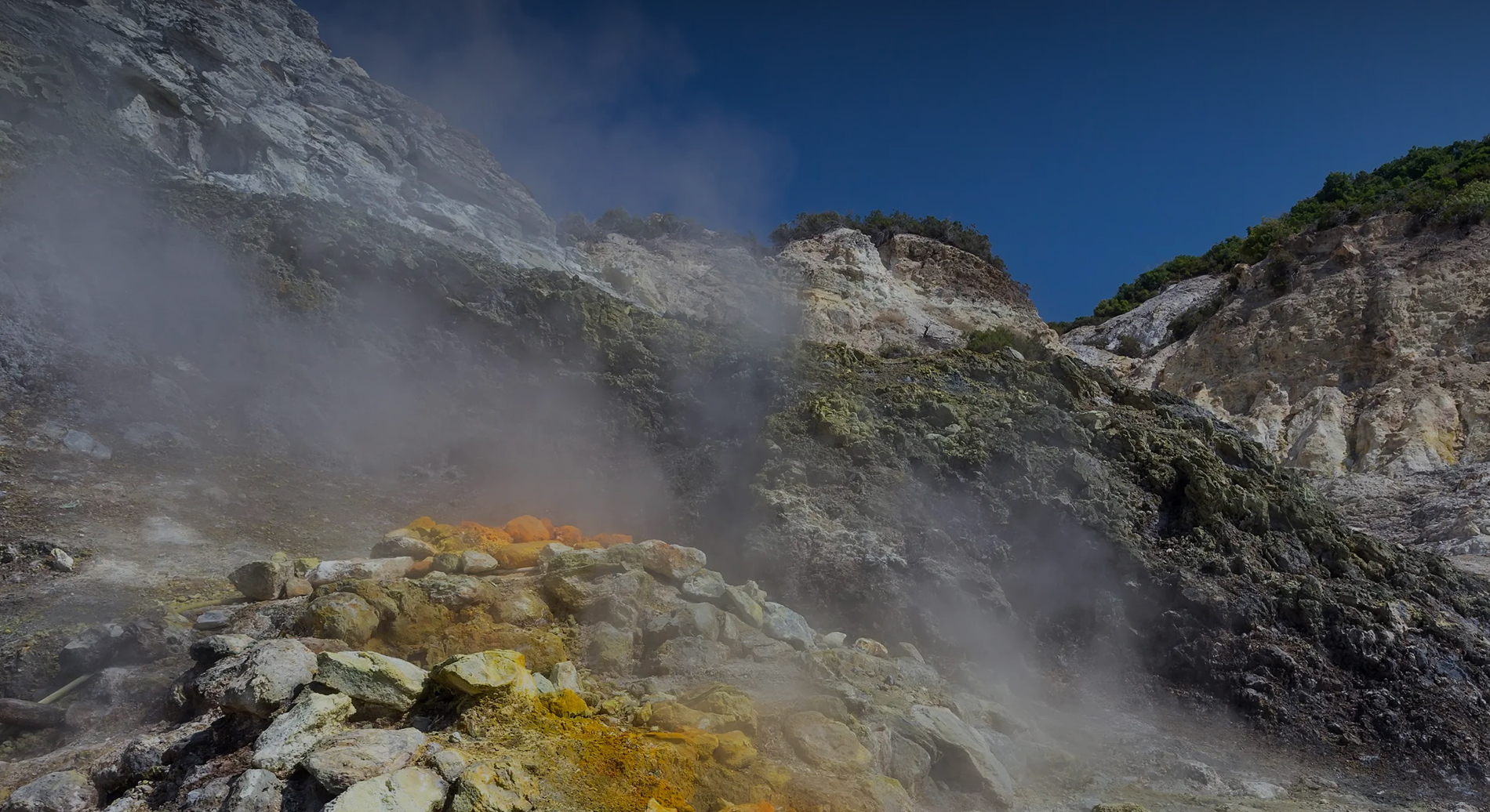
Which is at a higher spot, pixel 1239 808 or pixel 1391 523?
pixel 1391 523

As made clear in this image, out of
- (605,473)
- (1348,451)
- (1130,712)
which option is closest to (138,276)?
(605,473)

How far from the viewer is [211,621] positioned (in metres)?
6.11

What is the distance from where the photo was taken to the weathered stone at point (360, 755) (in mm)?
3906

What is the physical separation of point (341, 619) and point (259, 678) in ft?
3.92

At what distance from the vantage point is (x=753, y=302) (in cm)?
2180

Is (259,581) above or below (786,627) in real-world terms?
below

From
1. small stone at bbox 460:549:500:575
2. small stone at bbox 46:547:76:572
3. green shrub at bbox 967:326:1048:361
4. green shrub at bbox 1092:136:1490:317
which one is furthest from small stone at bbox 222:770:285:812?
green shrub at bbox 1092:136:1490:317

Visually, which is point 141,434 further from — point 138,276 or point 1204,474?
point 1204,474

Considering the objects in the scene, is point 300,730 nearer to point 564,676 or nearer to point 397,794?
point 397,794

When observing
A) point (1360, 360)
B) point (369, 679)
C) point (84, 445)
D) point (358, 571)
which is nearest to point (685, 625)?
point (369, 679)

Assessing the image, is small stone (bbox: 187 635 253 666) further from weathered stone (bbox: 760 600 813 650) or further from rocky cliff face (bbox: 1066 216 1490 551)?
rocky cliff face (bbox: 1066 216 1490 551)

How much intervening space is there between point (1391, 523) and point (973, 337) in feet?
29.9

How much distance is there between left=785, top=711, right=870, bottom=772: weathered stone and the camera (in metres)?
5.19

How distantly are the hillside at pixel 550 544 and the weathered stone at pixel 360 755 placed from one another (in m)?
0.03
